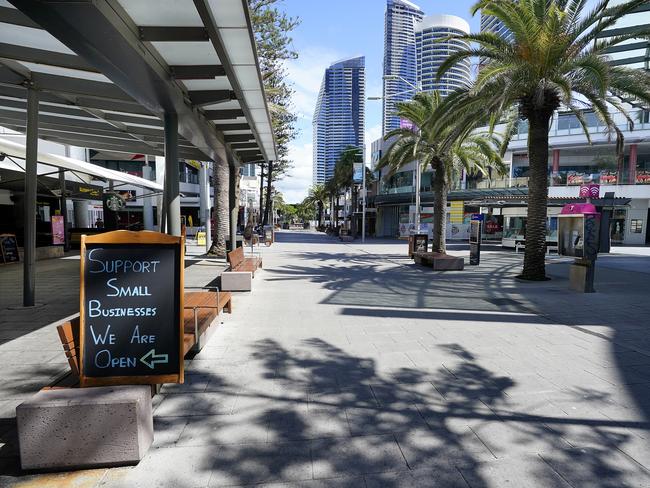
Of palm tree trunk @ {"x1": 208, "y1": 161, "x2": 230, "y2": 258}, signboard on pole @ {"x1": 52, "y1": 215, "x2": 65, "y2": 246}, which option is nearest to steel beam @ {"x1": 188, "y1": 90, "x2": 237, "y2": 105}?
palm tree trunk @ {"x1": 208, "y1": 161, "x2": 230, "y2": 258}

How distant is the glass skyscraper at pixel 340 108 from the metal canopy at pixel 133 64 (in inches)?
2138

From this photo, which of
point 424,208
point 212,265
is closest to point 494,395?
point 212,265

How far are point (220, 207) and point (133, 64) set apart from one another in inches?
449

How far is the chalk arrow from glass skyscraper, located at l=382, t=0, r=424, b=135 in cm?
3983

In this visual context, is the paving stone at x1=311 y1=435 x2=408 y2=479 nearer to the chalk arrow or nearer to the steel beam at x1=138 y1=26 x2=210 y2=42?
the chalk arrow

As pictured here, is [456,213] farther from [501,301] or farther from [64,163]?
[64,163]

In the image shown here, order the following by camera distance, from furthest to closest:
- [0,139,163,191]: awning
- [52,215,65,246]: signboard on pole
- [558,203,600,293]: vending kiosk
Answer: [52,215,65,246]: signboard on pole < [0,139,163,191]: awning < [558,203,600,293]: vending kiosk

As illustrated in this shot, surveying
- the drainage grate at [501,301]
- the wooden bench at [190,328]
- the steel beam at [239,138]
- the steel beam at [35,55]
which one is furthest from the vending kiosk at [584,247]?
the steel beam at [35,55]

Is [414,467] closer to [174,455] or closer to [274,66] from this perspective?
[174,455]

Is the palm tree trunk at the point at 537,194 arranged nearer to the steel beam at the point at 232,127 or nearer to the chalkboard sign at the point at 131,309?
the steel beam at the point at 232,127

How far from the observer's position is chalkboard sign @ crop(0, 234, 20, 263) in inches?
500

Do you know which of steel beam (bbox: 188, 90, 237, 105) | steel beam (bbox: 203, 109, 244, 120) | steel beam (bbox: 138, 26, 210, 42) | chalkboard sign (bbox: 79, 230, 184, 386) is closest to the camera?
chalkboard sign (bbox: 79, 230, 184, 386)

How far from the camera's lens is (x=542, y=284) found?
1075 centimetres

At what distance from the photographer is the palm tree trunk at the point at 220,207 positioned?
15.6 metres
